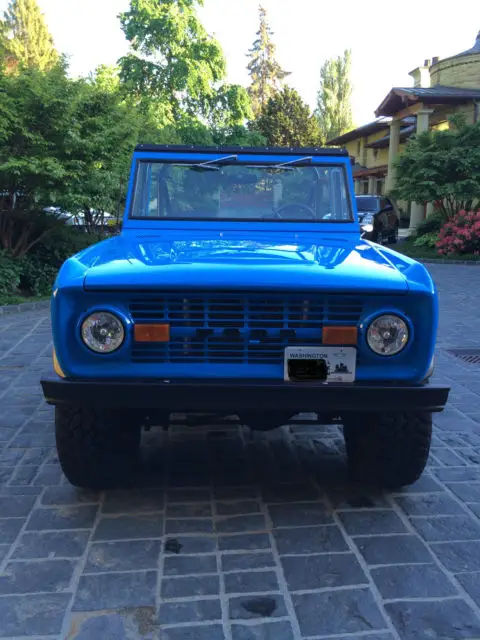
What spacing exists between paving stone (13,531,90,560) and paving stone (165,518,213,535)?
0.39 metres

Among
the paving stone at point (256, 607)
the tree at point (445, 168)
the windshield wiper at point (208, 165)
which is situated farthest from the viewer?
the tree at point (445, 168)

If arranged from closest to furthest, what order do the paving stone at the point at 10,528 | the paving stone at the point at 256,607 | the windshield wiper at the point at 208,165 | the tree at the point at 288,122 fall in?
the paving stone at the point at 256,607 → the paving stone at the point at 10,528 → the windshield wiper at the point at 208,165 → the tree at the point at 288,122

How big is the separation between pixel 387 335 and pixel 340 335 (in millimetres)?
213

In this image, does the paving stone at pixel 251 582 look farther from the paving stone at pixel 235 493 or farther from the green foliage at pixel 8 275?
the green foliage at pixel 8 275

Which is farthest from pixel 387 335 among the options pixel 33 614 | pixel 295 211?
pixel 33 614

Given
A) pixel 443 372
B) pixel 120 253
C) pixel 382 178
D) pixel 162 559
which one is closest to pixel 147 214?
pixel 120 253

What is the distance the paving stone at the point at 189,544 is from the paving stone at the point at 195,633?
1.73 feet

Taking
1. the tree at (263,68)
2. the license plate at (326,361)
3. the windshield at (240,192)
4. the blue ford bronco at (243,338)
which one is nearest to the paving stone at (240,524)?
the blue ford bronco at (243,338)

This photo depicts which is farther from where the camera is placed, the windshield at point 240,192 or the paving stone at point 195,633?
the windshield at point 240,192

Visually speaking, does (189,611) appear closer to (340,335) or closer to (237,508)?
(237,508)

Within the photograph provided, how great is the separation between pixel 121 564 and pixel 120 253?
1.54 metres

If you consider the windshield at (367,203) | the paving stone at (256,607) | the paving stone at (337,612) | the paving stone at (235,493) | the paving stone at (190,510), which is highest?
the windshield at (367,203)

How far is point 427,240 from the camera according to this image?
832 inches

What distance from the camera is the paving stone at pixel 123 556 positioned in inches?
106
